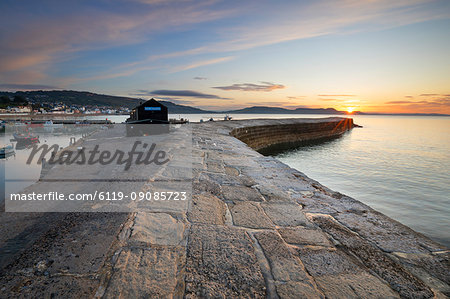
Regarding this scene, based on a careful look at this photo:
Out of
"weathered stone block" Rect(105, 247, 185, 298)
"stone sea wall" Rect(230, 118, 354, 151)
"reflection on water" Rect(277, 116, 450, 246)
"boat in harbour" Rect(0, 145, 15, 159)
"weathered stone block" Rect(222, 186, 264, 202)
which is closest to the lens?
"weathered stone block" Rect(105, 247, 185, 298)

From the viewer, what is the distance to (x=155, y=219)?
1.99 meters

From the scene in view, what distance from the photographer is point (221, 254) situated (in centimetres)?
158

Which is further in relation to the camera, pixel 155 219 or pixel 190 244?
pixel 155 219

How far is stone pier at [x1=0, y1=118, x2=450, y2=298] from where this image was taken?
1259 millimetres

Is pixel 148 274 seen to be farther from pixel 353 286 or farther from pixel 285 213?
pixel 285 213

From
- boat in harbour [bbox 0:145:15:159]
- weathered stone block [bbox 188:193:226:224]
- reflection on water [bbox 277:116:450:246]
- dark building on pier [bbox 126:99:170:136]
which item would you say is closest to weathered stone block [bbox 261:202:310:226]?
weathered stone block [bbox 188:193:226:224]

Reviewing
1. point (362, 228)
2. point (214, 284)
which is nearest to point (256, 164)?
point (362, 228)

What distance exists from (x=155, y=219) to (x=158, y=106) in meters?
10.6

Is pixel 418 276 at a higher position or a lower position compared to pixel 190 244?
lower

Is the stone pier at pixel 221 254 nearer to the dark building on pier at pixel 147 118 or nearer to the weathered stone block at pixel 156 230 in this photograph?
the weathered stone block at pixel 156 230

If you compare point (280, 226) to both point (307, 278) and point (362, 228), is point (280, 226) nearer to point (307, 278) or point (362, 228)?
point (307, 278)

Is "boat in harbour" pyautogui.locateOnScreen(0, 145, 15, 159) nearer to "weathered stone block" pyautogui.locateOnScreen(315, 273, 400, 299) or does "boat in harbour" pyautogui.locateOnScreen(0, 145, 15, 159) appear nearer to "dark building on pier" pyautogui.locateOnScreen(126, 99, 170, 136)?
"dark building on pier" pyautogui.locateOnScreen(126, 99, 170, 136)

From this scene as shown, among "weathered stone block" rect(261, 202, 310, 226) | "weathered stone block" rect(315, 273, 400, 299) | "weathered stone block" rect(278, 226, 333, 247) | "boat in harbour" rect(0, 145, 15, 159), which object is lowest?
"boat in harbour" rect(0, 145, 15, 159)

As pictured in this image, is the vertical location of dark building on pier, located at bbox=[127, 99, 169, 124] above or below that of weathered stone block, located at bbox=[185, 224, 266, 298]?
above
